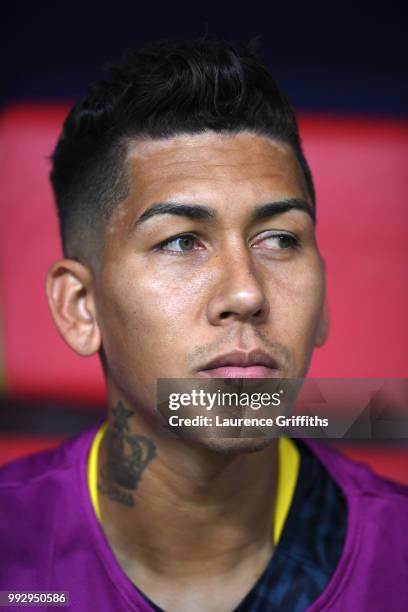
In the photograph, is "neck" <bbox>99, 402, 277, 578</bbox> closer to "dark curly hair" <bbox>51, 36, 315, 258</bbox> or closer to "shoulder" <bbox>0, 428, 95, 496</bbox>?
"shoulder" <bbox>0, 428, 95, 496</bbox>

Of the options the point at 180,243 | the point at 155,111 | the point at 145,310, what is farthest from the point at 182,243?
the point at 155,111

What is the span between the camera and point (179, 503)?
4.35ft

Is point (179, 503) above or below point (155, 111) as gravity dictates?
below

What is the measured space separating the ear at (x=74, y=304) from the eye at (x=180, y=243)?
0.67 ft

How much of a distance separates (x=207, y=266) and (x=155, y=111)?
0.31 metres

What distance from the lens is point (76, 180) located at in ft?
4.72

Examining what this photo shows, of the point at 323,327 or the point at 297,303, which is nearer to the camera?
the point at 297,303

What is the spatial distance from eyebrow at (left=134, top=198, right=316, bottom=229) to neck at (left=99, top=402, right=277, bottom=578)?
0.37 m

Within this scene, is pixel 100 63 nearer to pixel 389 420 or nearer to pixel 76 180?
pixel 76 180

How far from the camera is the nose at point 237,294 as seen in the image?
1.12 meters

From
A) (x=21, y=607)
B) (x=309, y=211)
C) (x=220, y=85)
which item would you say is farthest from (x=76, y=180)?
(x=21, y=607)

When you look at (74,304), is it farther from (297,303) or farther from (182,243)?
(297,303)

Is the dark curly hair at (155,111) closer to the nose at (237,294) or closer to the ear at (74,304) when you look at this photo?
the ear at (74,304)

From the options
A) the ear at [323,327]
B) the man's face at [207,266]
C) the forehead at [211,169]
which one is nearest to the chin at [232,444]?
the man's face at [207,266]
